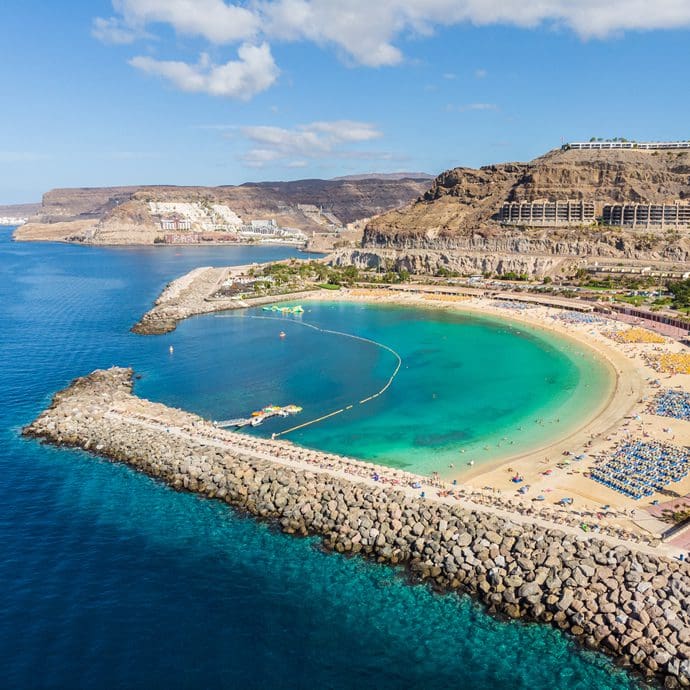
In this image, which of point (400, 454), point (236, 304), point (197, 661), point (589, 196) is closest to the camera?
point (197, 661)

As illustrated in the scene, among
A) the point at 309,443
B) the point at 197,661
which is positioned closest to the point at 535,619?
the point at 197,661

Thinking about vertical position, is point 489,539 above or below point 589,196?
below

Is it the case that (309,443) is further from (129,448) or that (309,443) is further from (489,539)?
(489,539)

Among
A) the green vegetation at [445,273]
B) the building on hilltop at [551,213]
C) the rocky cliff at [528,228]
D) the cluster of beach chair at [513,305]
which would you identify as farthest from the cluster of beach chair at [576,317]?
the building on hilltop at [551,213]

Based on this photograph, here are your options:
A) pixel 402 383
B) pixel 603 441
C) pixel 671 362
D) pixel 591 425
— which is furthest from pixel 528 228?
pixel 603 441

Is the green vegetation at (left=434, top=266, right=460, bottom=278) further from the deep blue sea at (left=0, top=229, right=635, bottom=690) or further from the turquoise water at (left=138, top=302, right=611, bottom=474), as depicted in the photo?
the deep blue sea at (left=0, top=229, right=635, bottom=690)

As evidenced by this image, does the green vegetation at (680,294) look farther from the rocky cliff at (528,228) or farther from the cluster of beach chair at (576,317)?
the rocky cliff at (528,228)

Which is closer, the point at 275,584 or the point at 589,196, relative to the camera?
the point at 275,584

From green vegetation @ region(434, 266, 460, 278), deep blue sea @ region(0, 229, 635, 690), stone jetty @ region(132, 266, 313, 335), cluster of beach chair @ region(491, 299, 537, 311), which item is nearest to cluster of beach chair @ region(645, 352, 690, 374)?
cluster of beach chair @ region(491, 299, 537, 311)
